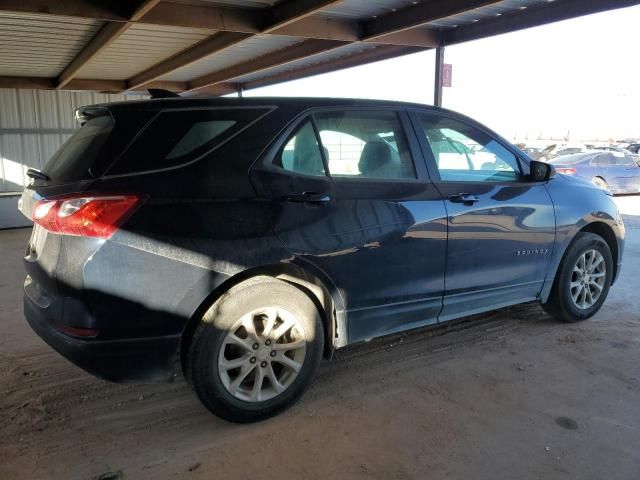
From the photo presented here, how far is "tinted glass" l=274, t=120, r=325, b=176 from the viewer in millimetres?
2996

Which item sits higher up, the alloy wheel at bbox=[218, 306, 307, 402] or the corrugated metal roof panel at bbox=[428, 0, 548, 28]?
the corrugated metal roof panel at bbox=[428, 0, 548, 28]

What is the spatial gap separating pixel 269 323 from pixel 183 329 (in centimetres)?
48

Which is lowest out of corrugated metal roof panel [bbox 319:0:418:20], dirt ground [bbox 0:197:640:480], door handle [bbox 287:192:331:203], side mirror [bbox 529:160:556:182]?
dirt ground [bbox 0:197:640:480]

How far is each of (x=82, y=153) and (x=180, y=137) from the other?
54 cm

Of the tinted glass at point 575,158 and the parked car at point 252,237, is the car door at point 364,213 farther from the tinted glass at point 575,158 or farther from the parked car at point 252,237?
the tinted glass at point 575,158

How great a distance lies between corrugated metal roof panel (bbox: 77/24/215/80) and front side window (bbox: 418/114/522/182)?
200 inches

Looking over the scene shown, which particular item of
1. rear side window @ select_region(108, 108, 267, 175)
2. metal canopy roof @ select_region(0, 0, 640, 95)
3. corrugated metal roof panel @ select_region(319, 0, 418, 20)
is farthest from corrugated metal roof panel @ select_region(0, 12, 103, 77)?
rear side window @ select_region(108, 108, 267, 175)

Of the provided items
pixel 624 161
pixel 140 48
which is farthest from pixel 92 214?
pixel 624 161

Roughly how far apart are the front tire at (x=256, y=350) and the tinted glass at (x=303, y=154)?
668mm

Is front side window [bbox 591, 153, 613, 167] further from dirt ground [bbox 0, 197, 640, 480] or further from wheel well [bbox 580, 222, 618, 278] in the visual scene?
dirt ground [bbox 0, 197, 640, 480]

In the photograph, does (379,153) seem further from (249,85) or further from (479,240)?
(249,85)

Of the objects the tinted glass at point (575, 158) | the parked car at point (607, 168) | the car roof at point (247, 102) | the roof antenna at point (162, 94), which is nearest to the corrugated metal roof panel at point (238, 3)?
the roof antenna at point (162, 94)

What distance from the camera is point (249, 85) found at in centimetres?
1362

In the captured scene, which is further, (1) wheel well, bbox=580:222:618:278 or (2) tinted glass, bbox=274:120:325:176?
(1) wheel well, bbox=580:222:618:278
